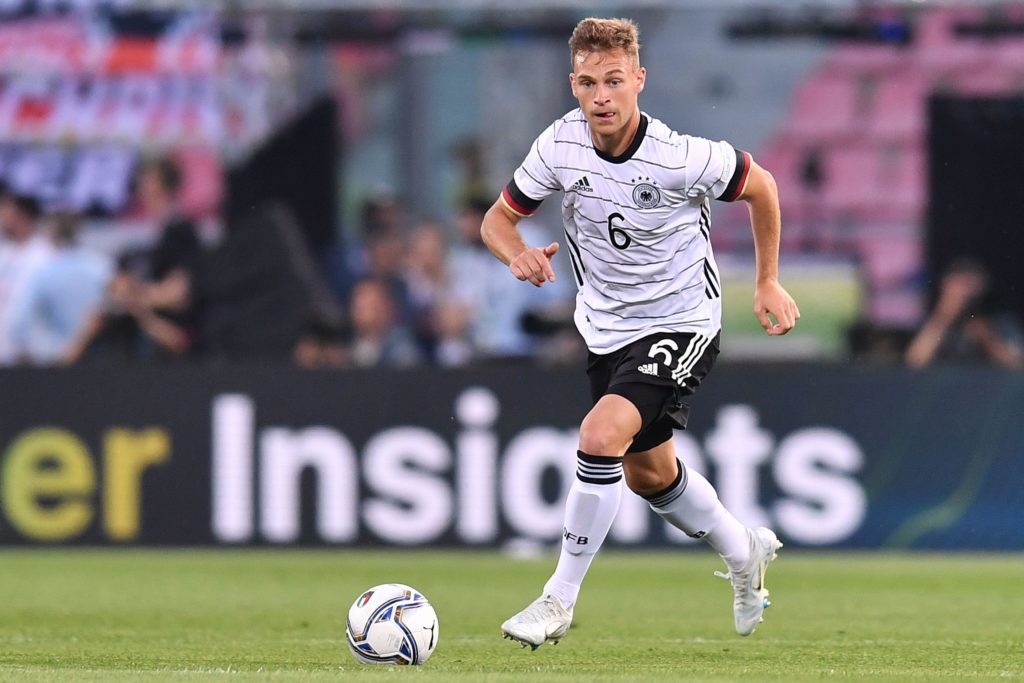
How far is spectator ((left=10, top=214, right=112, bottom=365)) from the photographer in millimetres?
12609

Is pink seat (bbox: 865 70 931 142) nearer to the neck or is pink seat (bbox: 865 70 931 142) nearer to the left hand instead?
the left hand

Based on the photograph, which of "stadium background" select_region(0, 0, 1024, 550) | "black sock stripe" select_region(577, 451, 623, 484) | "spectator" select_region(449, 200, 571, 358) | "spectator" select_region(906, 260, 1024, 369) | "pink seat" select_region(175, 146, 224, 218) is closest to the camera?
"black sock stripe" select_region(577, 451, 623, 484)

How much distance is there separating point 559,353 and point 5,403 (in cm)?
354

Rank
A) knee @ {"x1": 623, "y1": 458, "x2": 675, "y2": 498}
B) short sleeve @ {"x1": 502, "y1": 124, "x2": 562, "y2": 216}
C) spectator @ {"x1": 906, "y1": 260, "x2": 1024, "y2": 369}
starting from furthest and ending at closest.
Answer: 1. spectator @ {"x1": 906, "y1": 260, "x2": 1024, "y2": 369}
2. knee @ {"x1": 623, "y1": 458, "x2": 675, "y2": 498}
3. short sleeve @ {"x1": 502, "y1": 124, "x2": 562, "y2": 216}

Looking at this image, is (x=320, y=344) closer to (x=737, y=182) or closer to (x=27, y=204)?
(x=27, y=204)

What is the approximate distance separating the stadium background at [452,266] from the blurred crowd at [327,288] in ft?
0.11

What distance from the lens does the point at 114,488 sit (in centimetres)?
1188

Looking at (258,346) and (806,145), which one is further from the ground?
(806,145)

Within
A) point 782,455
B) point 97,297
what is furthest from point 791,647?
point 97,297

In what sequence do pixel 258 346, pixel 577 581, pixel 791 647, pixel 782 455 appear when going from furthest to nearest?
pixel 258 346 < pixel 782 455 < pixel 791 647 < pixel 577 581

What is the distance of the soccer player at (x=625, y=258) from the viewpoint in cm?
632

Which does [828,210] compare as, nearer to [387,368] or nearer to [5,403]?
[387,368]

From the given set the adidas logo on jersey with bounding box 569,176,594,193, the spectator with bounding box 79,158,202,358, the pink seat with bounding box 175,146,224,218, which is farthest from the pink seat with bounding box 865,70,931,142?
the adidas logo on jersey with bounding box 569,176,594,193

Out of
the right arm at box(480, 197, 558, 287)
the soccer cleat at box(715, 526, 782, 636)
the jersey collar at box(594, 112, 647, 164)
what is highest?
the jersey collar at box(594, 112, 647, 164)
